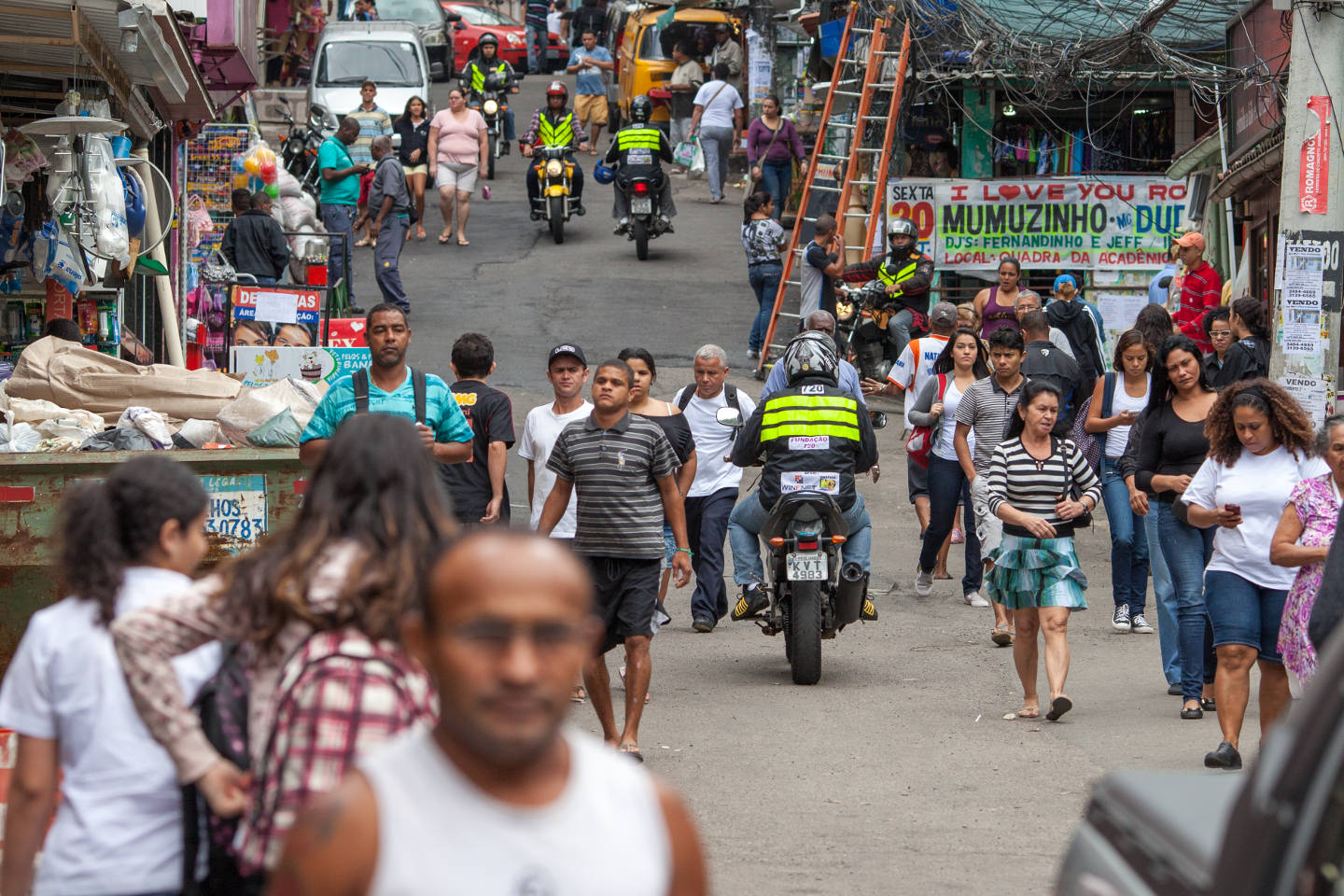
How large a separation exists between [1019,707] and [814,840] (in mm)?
2589

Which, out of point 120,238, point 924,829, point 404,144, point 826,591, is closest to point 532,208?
point 404,144

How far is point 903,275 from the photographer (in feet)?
55.7

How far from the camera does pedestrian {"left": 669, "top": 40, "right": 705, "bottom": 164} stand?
30.0 meters

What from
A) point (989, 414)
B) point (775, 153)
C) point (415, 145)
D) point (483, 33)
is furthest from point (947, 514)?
point (483, 33)

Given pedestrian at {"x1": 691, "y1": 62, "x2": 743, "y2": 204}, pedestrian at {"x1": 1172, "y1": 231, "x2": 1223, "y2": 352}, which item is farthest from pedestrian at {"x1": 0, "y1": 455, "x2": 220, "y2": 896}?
pedestrian at {"x1": 691, "y1": 62, "x2": 743, "y2": 204}

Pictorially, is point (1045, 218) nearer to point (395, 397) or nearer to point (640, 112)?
point (640, 112)

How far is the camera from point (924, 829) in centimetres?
682

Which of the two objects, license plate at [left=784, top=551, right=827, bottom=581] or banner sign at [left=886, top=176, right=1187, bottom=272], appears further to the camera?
banner sign at [left=886, top=176, right=1187, bottom=272]

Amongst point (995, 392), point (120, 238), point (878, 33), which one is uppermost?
point (878, 33)

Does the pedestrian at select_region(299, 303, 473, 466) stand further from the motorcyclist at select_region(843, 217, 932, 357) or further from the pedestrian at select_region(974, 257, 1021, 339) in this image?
the motorcyclist at select_region(843, 217, 932, 357)

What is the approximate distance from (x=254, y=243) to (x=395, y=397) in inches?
376

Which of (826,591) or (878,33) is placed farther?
(878,33)

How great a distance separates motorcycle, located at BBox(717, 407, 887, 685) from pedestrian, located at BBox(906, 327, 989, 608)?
2.35 m

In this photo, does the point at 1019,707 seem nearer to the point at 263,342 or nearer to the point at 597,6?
the point at 263,342
